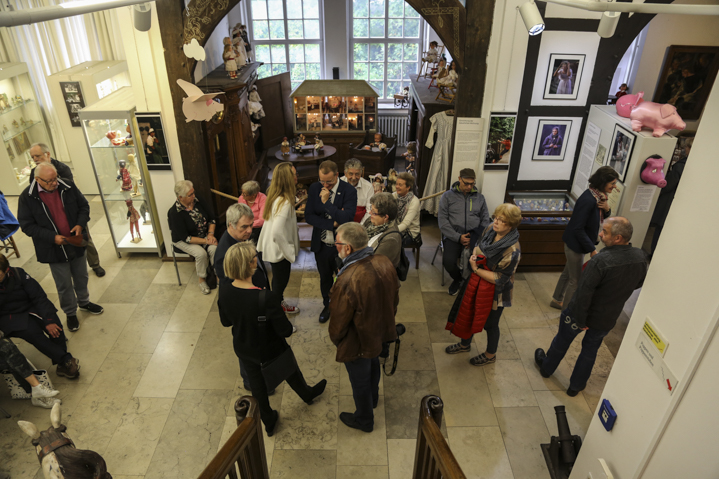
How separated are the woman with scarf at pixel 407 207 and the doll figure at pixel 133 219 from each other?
134 inches

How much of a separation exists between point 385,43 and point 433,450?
390 inches

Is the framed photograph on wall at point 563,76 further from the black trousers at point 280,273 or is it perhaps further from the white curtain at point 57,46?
the white curtain at point 57,46

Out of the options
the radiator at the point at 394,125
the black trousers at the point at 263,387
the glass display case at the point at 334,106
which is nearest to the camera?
the black trousers at the point at 263,387

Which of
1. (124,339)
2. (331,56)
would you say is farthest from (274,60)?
(124,339)

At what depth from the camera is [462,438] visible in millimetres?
3816

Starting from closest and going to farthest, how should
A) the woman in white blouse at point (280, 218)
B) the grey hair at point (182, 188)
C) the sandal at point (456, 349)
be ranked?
the woman in white blouse at point (280, 218) < the sandal at point (456, 349) < the grey hair at point (182, 188)

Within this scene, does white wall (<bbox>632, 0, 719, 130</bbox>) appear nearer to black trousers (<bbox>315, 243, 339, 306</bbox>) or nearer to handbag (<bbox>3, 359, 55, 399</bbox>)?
black trousers (<bbox>315, 243, 339, 306</bbox>)

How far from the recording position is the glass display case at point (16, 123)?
7.64 metres

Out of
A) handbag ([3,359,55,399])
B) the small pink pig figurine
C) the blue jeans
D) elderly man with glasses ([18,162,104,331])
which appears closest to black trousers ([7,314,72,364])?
handbag ([3,359,55,399])

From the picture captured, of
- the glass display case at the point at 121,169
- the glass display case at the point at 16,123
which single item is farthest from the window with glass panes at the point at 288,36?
the glass display case at the point at 121,169

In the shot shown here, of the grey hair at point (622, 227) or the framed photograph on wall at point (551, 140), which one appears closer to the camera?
the grey hair at point (622, 227)

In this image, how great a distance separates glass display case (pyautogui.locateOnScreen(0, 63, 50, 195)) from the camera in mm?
7641

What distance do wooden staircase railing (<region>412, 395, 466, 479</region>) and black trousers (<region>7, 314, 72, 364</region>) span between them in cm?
340

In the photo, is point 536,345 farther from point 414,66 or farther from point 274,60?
point 274,60
